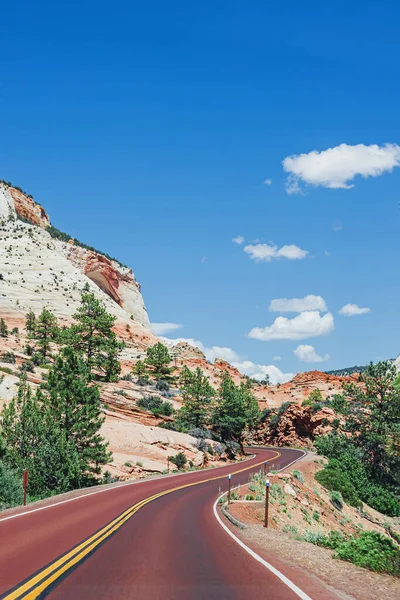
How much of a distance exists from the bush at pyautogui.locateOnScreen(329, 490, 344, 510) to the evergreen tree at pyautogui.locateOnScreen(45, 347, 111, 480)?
53.8 feet

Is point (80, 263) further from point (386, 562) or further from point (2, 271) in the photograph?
point (386, 562)

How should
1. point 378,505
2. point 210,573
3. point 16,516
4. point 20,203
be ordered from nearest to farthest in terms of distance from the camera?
point 210,573 → point 16,516 → point 378,505 → point 20,203

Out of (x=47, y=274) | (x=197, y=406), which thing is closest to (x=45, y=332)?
(x=197, y=406)

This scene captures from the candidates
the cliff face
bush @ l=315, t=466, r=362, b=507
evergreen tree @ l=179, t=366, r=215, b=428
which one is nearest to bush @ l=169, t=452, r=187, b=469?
bush @ l=315, t=466, r=362, b=507

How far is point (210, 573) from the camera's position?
7.99 metres

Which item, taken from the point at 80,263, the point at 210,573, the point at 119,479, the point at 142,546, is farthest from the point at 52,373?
the point at 80,263

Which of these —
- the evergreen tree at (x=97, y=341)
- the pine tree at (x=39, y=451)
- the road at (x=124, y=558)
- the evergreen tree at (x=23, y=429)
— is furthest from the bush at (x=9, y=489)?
the evergreen tree at (x=97, y=341)

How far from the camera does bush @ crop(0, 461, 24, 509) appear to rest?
18.2 metres

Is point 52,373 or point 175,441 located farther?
point 175,441

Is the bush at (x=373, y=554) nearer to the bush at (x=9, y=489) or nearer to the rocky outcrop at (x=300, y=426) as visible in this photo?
the bush at (x=9, y=489)

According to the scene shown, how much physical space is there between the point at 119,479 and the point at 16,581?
26574 millimetres

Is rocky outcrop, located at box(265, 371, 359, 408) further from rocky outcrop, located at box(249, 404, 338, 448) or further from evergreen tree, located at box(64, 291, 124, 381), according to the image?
evergreen tree, located at box(64, 291, 124, 381)

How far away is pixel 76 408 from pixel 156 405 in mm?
27166

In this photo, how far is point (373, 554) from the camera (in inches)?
412
